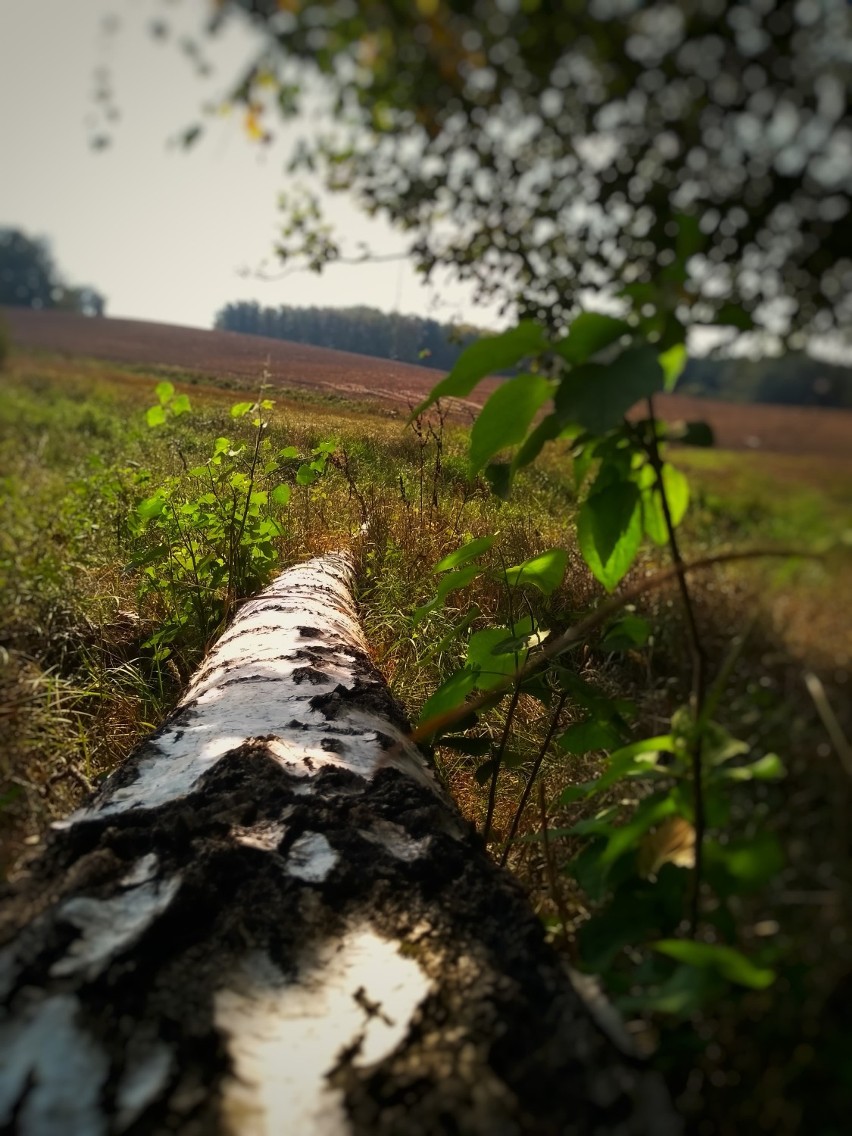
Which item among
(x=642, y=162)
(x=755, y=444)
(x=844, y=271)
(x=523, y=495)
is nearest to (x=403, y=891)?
(x=755, y=444)

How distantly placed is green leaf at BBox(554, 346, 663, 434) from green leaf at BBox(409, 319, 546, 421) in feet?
0.19

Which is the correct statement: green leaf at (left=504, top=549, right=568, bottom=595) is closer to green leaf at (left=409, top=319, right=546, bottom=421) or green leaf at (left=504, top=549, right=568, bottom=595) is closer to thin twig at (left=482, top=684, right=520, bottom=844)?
thin twig at (left=482, top=684, right=520, bottom=844)

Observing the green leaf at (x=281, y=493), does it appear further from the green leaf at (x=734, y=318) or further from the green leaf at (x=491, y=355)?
the green leaf at (x=734, y=318)

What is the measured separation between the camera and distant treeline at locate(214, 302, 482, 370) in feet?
7.16

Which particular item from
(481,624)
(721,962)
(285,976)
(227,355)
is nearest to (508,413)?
(721,962)

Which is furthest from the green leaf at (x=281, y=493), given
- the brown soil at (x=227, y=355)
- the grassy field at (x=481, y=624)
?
the brown soil at (x=227, y=355)

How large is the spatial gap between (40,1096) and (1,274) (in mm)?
2460

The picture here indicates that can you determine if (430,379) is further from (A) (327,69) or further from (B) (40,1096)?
(B) (40,1096)

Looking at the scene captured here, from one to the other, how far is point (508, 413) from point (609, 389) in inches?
7.6

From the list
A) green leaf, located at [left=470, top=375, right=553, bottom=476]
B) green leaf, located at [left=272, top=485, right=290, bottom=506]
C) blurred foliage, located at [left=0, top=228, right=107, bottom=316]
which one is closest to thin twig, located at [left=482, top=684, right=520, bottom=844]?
green leaf, located at [left=470, top=375, right=553, bottom=476]

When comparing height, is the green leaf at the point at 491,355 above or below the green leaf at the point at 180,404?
above

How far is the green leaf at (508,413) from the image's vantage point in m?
0.75

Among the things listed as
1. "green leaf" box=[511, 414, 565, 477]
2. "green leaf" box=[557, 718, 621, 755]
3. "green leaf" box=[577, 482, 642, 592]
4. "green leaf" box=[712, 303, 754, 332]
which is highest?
"green leaf" box=[712, 303, 754, 332]

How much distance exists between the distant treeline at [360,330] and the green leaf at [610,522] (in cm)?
136
